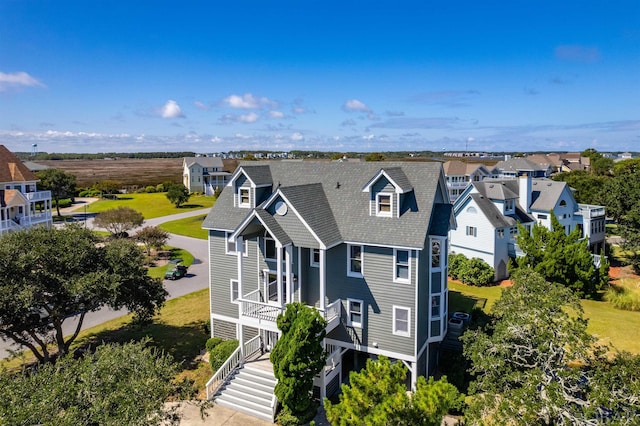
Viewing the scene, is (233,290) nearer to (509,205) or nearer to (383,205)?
(383,205)

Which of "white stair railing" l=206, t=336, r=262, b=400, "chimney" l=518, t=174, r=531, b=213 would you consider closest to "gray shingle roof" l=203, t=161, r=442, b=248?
"white stair railing" l=206, t=336, r=262, b=400

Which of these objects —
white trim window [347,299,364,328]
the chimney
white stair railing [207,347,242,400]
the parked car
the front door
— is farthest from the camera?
the chimney

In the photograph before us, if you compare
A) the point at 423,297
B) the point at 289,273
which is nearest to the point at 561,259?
the point at 423,297

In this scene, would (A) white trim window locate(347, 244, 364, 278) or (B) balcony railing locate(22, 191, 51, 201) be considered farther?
(B) balcony railing locate(22, 191, 51, 201)

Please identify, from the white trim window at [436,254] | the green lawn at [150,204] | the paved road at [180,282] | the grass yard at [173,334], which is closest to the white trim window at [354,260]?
the white trim window at [436,254]

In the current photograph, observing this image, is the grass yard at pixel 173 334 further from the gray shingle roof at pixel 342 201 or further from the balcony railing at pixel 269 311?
the gray shingle roof at pixel 342 201

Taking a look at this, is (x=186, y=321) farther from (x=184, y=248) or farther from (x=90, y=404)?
(x=184, y=248)

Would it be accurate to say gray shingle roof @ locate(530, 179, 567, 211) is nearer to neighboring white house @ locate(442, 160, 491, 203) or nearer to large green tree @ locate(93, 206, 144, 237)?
neighboring white house @ locate(442, 160, 491, 203)
